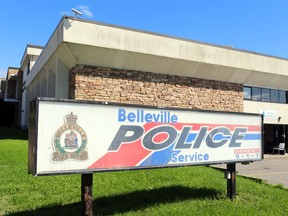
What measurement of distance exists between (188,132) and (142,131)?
114 centimetres

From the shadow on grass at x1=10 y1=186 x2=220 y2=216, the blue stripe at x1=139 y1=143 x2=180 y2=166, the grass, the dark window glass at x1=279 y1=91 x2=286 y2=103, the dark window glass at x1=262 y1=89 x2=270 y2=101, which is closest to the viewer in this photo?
the blue stripe at x1=139 y1=143 x2=180 y2=166

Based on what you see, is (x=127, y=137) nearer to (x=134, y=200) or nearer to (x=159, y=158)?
(x=159, y=158)

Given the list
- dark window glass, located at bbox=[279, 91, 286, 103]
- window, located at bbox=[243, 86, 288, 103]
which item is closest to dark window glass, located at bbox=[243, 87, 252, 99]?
window, located at bbox=[243, 86, 288, 103]

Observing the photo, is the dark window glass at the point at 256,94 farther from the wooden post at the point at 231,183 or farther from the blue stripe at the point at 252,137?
the wooden post at the point at 231,183

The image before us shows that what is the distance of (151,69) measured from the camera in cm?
1992

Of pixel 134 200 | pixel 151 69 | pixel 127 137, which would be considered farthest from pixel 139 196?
pixel 151 69

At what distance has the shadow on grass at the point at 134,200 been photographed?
6.60 metres

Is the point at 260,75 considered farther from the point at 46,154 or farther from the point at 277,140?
the point at 46,154

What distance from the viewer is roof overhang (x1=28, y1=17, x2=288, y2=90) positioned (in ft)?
55.7

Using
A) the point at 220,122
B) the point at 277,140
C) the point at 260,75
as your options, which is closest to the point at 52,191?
the point at 220,122

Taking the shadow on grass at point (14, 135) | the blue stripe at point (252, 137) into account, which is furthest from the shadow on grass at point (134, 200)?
the shadow on grass at point (14, 135)

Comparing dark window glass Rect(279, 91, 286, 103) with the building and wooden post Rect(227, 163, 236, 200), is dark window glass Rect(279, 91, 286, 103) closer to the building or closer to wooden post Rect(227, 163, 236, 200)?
the building

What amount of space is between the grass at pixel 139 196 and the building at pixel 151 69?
25.8 ft

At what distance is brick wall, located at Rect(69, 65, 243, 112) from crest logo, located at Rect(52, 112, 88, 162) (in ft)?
40.5
